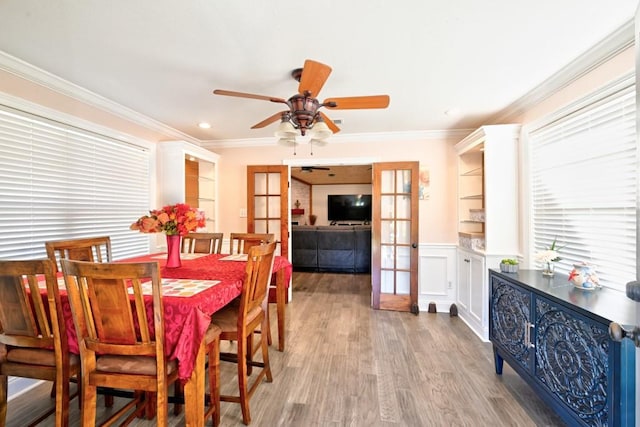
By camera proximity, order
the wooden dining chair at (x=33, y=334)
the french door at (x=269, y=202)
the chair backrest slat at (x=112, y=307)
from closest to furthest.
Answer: the chair backrest slat at (x=112, y=307), the wooden dining chair at (x=33, y=334), the french door at (x=269, y=202)

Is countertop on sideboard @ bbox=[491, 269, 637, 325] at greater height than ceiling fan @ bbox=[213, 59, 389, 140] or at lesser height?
lesser

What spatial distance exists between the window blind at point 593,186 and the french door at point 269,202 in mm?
2916

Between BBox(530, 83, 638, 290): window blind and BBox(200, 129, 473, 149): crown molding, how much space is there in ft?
3.89

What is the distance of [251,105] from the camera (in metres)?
2.74

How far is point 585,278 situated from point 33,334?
3.12 meters

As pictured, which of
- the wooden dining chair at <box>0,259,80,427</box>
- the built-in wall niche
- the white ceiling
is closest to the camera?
the wooden dining chair at <box>0,259,80,427</box>

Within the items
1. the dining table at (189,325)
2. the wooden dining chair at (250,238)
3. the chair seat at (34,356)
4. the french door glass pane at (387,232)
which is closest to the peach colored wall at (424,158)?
the french door glass pane at (387,232)

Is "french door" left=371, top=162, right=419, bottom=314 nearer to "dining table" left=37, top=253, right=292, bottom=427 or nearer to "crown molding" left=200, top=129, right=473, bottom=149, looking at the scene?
"crown molding" left=200, top=129, right=473, bottom=149

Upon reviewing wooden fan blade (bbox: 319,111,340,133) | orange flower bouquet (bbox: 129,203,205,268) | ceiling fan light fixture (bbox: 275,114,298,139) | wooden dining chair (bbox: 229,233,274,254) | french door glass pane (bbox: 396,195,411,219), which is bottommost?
wooden dining chair (bbox: 229,233,274,254)

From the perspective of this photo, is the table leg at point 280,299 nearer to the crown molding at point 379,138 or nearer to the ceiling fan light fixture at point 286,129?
the ceiling fan light fixture at point 286,129

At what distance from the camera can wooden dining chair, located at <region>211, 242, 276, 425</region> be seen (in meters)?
1.64

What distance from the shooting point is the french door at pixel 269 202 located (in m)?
3.95

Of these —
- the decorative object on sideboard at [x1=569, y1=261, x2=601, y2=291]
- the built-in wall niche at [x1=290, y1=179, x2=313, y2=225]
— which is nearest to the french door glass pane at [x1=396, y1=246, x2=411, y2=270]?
the decorative object on sideboard at [x1=569, y1=261, x2=601, y2=291]

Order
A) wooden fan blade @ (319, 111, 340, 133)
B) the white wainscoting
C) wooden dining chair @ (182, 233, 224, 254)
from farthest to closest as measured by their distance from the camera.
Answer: the white wainscoting
wooden dining chair @ (182, 233, 224, 254)
wooden fan blade @ (319, 111, 340, 133)
